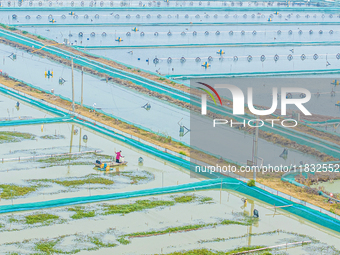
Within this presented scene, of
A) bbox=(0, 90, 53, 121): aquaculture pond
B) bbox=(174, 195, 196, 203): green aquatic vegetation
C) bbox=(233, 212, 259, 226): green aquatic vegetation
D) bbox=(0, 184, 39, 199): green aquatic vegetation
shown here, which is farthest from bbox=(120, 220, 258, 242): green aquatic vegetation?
bbox=(0, 90, 53, 121): aquaculture pond

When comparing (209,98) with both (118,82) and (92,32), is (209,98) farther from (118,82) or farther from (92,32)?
(92,32)

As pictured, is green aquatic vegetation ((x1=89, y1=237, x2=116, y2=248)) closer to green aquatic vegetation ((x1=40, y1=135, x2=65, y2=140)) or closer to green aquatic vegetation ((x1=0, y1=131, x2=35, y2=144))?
green aquatic vegetation ((x1=0, y1=131, x2=35, y2=144))

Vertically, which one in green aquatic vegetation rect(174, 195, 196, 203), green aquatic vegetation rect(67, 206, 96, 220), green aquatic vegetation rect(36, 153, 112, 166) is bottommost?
green aquatic vegetation rect(174, 195, 196, 203)

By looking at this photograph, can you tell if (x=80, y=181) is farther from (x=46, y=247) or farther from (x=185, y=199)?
(x=46, y=247)

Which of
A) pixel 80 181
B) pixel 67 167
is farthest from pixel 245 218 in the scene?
pixel 67 167

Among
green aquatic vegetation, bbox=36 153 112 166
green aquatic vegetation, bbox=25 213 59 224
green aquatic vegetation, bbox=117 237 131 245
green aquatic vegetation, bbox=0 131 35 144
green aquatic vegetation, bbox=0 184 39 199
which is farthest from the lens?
green aquatic vegetation, bbox=0 131 35 144

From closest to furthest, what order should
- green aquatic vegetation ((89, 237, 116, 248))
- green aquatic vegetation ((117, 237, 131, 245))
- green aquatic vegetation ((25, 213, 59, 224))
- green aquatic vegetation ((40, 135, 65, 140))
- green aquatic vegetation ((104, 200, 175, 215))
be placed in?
green aquatic vegetation ((89, 237, 116, 248))
green aquatic vegetation ((117, 237, 131, 245))
green aquatic vegetation ((25, 213, 59, 224))
green aquatic vegetation ((104, 200, 175, 215))
green aquatic vegetation ((40, 135, 65, 140))

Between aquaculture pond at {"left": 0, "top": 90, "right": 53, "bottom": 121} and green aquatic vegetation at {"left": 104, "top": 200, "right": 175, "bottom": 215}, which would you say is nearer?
green aquatic vegetation at {"left": 104, "top": 200, "right": 175, "bottom": 215}

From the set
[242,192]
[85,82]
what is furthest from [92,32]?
[242,192]
